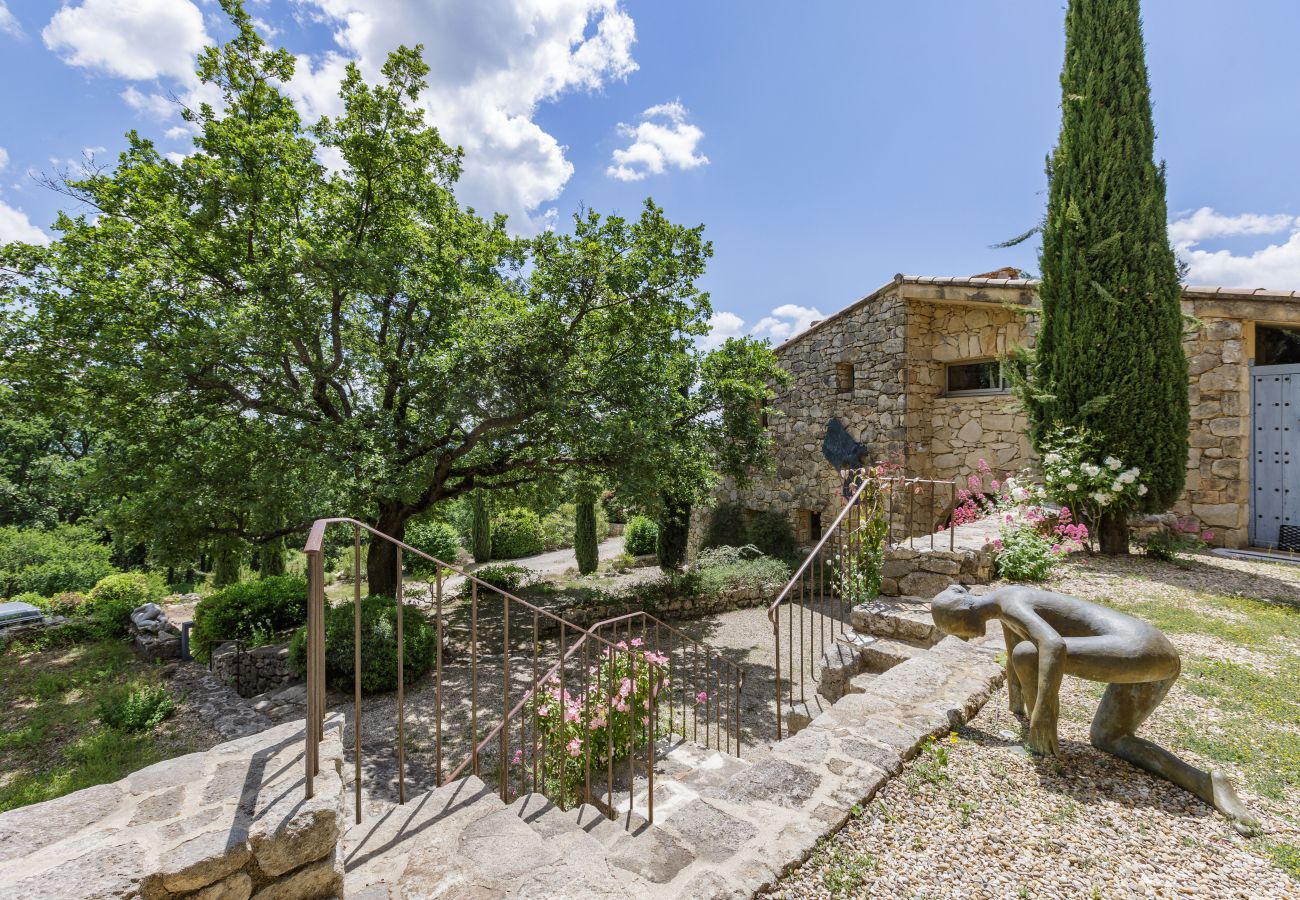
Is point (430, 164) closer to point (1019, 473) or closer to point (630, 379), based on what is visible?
point (630, 379)

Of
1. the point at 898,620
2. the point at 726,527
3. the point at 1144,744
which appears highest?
the point at 1144,744

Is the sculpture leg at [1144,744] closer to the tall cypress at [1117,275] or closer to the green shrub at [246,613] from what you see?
the tall cypress at [1117,275]

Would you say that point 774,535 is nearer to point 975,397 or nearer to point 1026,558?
point 975,397

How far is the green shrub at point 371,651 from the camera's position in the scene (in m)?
5.87

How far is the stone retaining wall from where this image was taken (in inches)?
192

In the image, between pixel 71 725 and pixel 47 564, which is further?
pixel 47 564

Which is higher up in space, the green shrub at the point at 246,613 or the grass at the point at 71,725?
the green shrub at the point at 246,613

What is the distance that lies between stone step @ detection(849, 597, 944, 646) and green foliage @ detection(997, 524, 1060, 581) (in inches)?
33.4

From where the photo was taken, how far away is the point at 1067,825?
2.01 metres

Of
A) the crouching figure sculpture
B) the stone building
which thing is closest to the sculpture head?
the crouching figure sculpture

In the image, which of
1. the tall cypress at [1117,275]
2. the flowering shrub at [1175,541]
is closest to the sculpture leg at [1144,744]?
the tall cypress at [1117,275]

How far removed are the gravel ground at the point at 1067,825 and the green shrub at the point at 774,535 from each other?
300 inches

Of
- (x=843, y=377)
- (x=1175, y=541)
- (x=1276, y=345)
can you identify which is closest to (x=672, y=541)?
(x=843, y=377)

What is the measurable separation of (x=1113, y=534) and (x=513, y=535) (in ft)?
51.1
